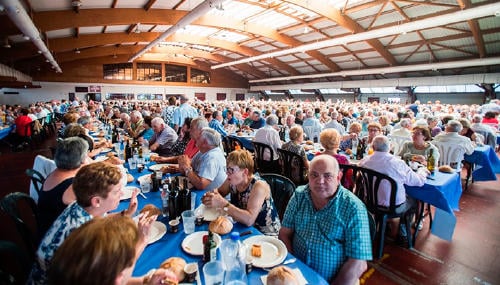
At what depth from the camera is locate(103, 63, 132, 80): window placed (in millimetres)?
20906

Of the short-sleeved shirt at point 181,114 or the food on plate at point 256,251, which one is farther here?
the short-sleeved shirt at point 181,114

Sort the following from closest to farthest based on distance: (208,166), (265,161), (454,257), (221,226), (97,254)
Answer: (97,254)
(221,226)
(208,166)
(454,257)
(265,161)

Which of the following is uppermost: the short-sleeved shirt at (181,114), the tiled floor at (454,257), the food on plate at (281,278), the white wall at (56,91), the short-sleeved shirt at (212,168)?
the white wall at (56,91)

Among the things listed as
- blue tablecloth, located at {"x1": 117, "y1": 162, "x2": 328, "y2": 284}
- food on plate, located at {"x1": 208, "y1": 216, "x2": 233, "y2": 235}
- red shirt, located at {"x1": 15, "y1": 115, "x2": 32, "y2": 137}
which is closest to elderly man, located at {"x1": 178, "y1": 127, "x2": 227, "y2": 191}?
blue tablecloth, located at {"x1": 117, "y1": 162, "x2": 328, "y2": 284}

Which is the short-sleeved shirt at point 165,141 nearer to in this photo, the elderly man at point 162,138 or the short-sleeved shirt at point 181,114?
the elderly man at point 162,138

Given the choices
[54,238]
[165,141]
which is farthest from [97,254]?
[165,141]

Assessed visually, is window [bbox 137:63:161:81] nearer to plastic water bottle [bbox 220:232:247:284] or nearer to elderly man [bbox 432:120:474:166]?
elderly man [bbox 432:120:474:166]

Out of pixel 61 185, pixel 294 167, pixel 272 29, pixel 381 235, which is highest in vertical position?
pixel 272 29

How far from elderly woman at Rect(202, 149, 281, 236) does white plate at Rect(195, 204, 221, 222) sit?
0.06 m

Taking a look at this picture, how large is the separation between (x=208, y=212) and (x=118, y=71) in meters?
23.4

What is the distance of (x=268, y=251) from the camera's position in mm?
1404

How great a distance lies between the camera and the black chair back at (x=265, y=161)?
14.7 feet

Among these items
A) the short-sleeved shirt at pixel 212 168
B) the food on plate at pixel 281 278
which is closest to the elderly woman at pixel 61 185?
the short-sleeved shirt at pixel 212 168

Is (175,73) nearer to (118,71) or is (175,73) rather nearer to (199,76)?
(199,76)
